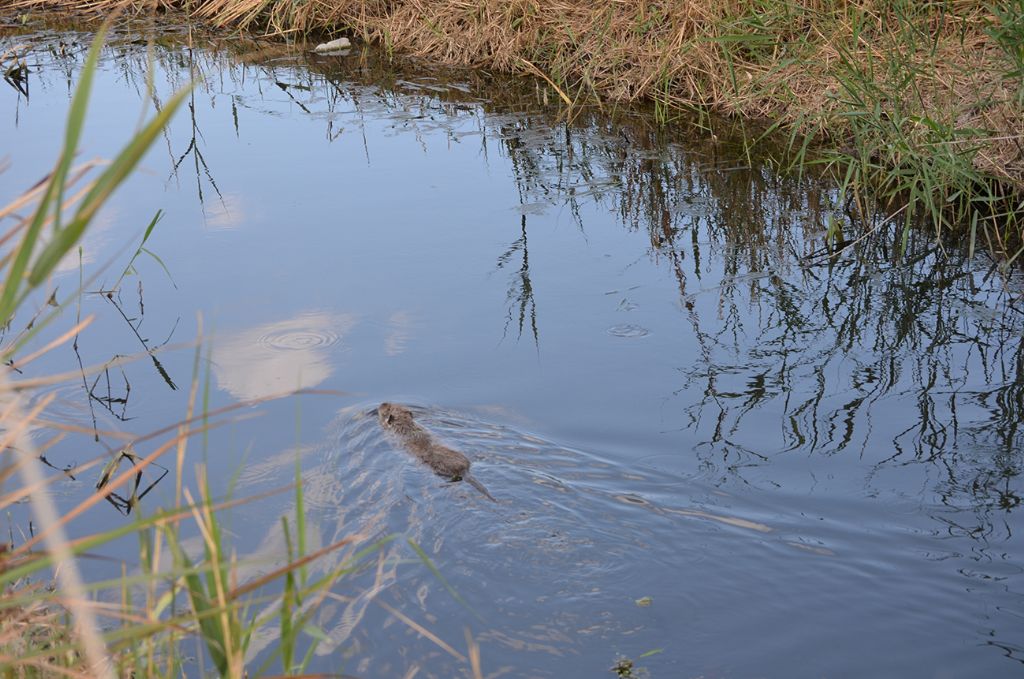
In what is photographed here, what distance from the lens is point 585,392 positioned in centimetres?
454

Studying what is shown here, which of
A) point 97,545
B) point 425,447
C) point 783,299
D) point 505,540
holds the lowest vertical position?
point 505,540

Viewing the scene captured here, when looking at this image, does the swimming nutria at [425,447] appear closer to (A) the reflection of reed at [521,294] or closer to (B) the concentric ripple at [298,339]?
(B) the concentric ripple at [298,339]

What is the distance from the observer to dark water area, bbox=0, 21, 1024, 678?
3.15 m

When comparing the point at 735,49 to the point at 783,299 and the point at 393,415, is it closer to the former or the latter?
the point at 783,299

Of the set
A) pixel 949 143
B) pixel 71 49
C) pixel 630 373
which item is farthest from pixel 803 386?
pixel 71 49

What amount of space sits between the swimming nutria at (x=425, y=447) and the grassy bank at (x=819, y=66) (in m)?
2.93

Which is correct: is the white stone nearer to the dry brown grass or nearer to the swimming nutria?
the dry brown grass


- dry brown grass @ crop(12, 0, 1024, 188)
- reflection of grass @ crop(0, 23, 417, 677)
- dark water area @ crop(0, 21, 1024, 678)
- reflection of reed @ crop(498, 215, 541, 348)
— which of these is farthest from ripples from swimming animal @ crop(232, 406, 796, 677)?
dry brown grass @ crop(12, 0, 1024, 188)

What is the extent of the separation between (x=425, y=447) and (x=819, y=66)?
4.27 m

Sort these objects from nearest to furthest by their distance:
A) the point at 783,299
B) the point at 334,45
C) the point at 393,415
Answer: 1. the point at 393,415
2. the point at 783,299
3. the point at 334,45

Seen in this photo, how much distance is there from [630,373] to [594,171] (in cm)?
288

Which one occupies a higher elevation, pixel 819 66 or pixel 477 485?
pixel 819 66

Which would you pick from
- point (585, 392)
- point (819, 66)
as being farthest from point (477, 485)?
point (819, 66)

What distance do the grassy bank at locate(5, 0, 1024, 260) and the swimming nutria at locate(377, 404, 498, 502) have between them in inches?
115
